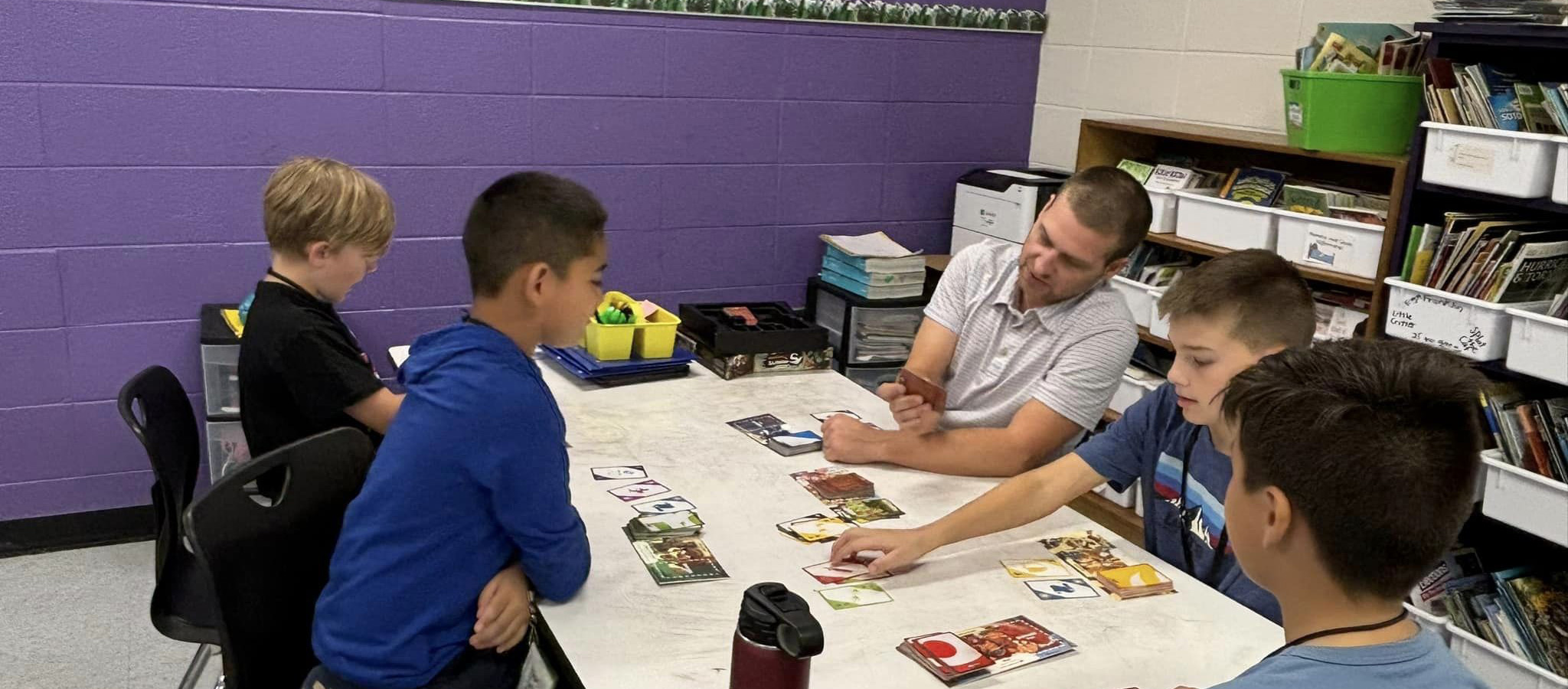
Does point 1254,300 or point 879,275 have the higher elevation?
point 1254,300

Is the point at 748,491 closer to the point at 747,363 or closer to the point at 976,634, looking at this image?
the point at 976,634

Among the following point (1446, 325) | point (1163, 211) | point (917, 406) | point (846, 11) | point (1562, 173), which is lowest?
point (917, 406)

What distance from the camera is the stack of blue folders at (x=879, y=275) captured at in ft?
13.1

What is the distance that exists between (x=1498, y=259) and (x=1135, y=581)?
1.47 metres

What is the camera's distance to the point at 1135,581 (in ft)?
5.83

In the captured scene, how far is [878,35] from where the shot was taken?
414 cm

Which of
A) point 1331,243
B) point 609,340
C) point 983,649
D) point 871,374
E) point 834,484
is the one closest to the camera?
point 983,649

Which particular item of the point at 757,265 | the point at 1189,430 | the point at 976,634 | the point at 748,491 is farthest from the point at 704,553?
the point at 757,265

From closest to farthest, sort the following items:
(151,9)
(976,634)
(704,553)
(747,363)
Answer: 1. (976,634)
2. (704,553)
3. (747,363)
4. (151,9)

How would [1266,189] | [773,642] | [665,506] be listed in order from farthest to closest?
[1266,189] < [665,506] < [773,642]

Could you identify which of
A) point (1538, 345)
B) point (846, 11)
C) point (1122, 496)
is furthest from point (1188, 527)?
point (846, 11)

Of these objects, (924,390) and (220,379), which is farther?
(220,379)

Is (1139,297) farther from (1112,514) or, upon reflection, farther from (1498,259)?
(1498,259)

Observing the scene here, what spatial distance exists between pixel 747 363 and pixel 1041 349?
0.71m
